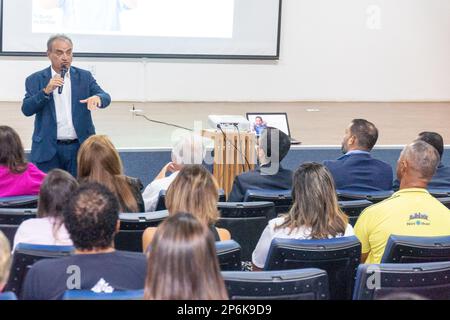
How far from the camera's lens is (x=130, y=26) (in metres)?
11.0

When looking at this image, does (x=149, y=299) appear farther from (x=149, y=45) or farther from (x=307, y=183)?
(x=149, y=45)

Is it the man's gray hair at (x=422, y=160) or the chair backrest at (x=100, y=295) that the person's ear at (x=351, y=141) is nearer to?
the man's gray hair at (x=422, y=160)

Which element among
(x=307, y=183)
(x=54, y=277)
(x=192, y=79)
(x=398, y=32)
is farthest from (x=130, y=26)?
(x=54, y=277)

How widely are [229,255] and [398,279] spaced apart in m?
0.68

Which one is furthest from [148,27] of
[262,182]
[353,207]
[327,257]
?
[327,257]

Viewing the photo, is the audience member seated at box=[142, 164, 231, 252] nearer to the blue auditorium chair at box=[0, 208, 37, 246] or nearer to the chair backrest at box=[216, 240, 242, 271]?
the chair backrest at box=[216, 240, 242, 271]

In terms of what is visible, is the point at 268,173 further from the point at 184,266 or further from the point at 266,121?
the point at 184,266

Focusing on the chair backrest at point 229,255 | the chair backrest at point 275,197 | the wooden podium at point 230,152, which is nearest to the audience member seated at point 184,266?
the chair backrest at point 229,255

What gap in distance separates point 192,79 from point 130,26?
1184mm

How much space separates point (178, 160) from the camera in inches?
196

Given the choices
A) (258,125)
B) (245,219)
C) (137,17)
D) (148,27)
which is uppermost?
(137,17)

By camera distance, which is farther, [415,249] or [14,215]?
[14,215]

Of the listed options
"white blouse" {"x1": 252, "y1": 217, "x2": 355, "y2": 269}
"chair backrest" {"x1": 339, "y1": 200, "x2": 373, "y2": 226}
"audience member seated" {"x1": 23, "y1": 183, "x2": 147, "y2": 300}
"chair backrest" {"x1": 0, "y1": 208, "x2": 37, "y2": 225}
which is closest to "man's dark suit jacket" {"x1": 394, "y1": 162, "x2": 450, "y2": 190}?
"chair backrest" {"x1": 339, "y1": 200, "x2": 373, "y2": 226}
